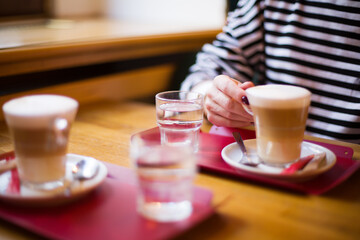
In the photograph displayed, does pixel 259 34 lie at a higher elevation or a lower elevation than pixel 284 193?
higher

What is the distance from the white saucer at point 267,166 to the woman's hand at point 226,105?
3.8 inches

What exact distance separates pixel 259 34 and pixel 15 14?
1179 millimetres

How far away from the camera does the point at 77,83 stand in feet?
5.05

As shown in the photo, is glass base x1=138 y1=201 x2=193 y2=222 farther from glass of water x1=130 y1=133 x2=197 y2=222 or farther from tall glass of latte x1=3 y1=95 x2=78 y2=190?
tall glass of latte x1=3 y1=95 x2=78 y2=190

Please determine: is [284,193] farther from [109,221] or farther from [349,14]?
[349,14]

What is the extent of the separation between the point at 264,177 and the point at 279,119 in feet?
0.34

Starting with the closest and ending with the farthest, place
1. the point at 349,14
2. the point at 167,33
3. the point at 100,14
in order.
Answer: the point at 349,14 < the point at 167,33 < the point at 100,14

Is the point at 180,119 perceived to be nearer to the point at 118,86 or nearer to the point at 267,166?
the point at 267,166

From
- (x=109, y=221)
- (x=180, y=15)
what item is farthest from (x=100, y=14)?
(x=109, y=221)

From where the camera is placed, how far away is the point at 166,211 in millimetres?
604

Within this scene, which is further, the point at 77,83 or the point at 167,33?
the point at 167,33

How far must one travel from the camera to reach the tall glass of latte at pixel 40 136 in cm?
62

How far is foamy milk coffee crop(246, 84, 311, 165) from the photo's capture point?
0.74 m

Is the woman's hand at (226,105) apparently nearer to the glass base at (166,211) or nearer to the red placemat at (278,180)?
the red placemat at (278,180)
